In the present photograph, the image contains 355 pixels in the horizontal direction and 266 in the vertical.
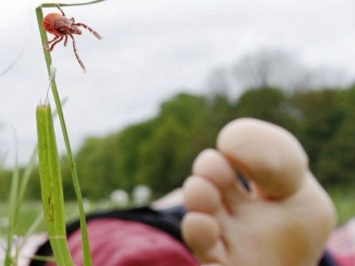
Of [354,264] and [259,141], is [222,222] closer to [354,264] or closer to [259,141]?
[259,141]

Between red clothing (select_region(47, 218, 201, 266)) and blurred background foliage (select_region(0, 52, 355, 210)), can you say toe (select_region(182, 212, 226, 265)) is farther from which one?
blurred background foliage (select_region(0, 52, 355, 210))

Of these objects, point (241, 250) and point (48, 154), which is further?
point (241, 250)

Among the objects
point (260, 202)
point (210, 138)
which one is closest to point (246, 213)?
point (260, 202)

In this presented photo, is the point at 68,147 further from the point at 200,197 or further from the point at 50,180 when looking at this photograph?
the point at 200,197

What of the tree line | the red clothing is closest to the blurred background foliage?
the tree line

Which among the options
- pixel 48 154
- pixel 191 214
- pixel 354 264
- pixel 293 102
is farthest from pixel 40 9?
→ pixel 293 102
